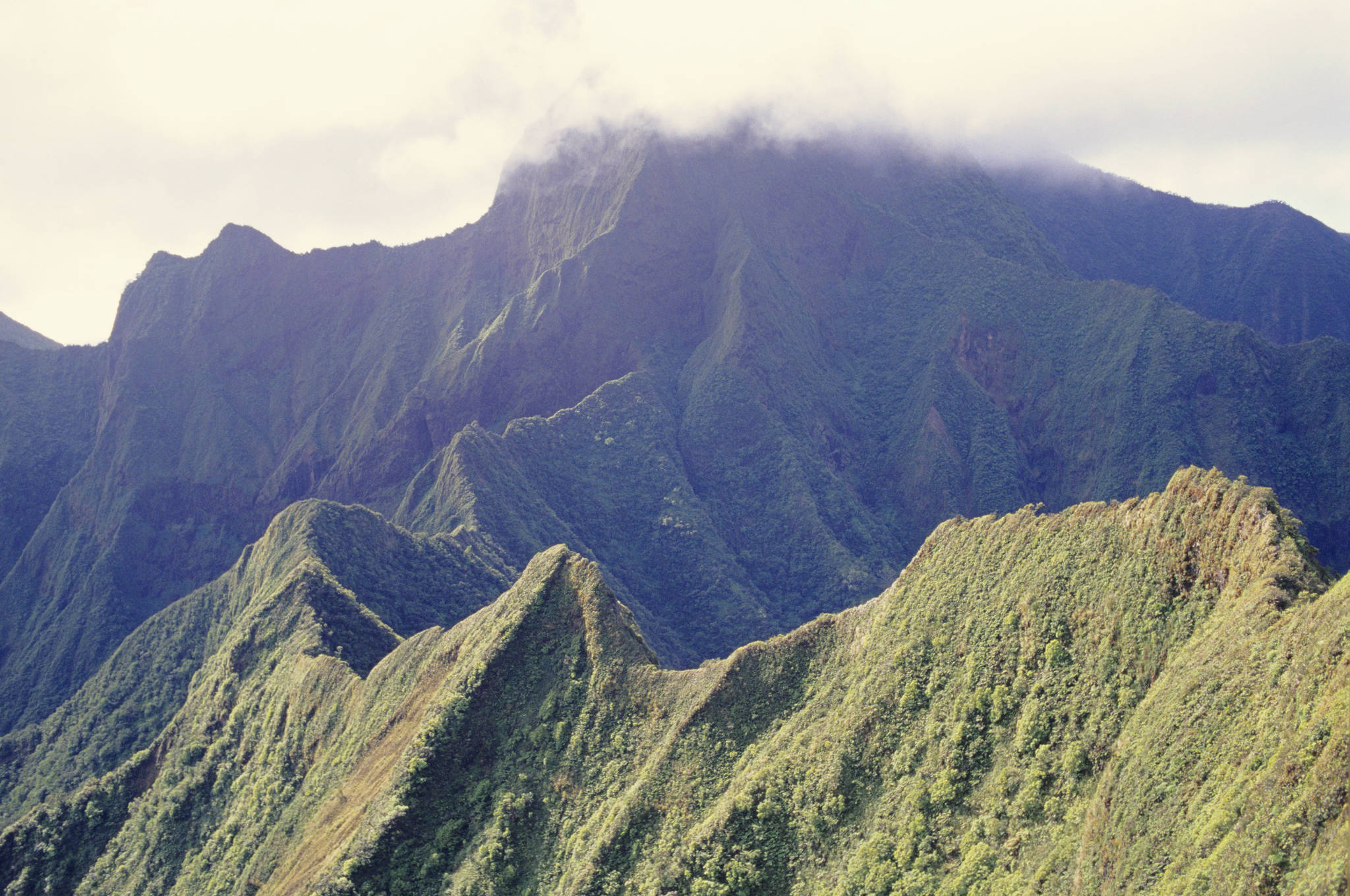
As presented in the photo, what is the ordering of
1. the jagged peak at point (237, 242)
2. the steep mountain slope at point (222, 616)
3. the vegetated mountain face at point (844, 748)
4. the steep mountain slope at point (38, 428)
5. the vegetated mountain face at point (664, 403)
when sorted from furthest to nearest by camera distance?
the jagged peak at point (237, 242), the steep mountain slope at point (38, 428), the vegetated mountain face at point (664, 403), the steep mountain slope at point (222, 616), the vegetated mountain face at point (844, 748)

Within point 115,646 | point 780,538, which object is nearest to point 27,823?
point 115,646

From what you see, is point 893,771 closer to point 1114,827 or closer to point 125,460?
point 1114,827

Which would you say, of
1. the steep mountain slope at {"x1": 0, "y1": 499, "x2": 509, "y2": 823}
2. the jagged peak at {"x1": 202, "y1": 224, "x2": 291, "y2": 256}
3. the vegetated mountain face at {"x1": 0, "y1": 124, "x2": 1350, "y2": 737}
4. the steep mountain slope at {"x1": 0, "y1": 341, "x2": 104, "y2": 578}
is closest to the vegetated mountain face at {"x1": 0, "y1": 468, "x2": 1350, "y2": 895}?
the steep mountain slope at {"x1": 0, "y1": 499, "x2": 509, "y2": 823}

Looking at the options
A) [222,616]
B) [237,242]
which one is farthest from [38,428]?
[222,616]

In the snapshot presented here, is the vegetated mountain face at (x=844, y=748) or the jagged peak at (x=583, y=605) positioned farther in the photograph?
the jagged peak at (x=583, y=605)

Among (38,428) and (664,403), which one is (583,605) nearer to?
(664,403)

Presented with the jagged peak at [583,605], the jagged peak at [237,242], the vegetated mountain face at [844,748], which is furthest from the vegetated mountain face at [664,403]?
the jagged peak at [583,605]

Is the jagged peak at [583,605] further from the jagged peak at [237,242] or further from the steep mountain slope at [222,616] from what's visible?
the jagged peak at [237,242]
